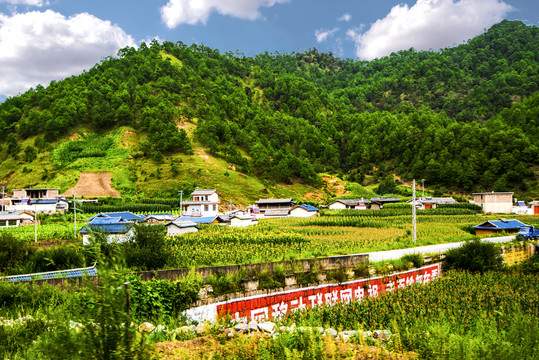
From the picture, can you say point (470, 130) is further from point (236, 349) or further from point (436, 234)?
point (236, 349)

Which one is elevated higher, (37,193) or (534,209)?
(37,193)

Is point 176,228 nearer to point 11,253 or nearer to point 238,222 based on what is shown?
point 238,222

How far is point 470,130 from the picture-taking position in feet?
306

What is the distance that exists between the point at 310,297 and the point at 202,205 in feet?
152

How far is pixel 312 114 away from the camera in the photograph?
132m

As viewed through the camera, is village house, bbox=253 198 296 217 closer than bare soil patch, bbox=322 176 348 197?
Yes

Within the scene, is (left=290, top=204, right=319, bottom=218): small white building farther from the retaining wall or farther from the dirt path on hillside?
the retaining wall

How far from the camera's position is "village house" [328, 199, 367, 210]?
71438mm

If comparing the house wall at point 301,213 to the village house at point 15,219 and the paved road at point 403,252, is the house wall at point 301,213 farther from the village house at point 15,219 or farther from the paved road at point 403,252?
the village house at point 15,219

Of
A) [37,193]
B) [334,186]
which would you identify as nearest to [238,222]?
[37,193]

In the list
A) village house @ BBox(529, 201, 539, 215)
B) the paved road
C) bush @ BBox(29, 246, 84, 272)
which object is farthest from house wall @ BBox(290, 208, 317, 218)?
bush @ BBox(29, 246, 84, 272)

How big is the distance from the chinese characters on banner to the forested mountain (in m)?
69.5

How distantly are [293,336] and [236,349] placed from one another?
121cm

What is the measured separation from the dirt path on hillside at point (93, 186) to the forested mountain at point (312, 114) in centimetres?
1234
